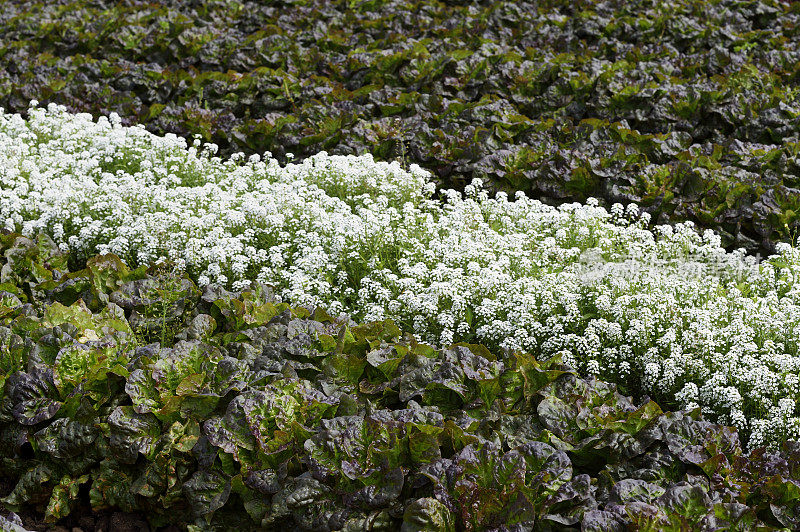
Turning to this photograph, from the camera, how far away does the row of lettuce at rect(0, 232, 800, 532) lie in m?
3.41

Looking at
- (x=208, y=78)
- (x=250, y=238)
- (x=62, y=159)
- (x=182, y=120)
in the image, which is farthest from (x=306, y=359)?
(x=208, y=78)

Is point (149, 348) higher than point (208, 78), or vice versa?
point (149, 348)

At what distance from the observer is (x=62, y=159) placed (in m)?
7.57

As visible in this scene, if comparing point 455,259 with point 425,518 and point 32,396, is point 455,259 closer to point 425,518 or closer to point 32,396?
point 425,518

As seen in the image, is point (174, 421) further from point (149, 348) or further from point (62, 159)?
point (62, 159)

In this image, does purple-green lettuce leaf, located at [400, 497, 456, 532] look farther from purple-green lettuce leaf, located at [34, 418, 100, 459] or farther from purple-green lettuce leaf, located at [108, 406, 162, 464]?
purple-green lettuce leaf, located at [34, 418, 100, 459]

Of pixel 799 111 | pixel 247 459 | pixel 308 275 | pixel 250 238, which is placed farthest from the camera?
pixel 799 111

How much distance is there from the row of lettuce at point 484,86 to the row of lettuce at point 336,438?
325cm

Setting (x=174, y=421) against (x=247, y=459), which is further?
(x=174, y=421)

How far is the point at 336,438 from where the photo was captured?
373cm

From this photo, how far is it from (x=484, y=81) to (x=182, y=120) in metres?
3.64

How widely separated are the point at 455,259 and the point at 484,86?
4.12 m

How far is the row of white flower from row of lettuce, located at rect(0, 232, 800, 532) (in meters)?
0.61

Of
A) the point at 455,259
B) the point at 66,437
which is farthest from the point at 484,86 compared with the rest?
the point at 66,437
